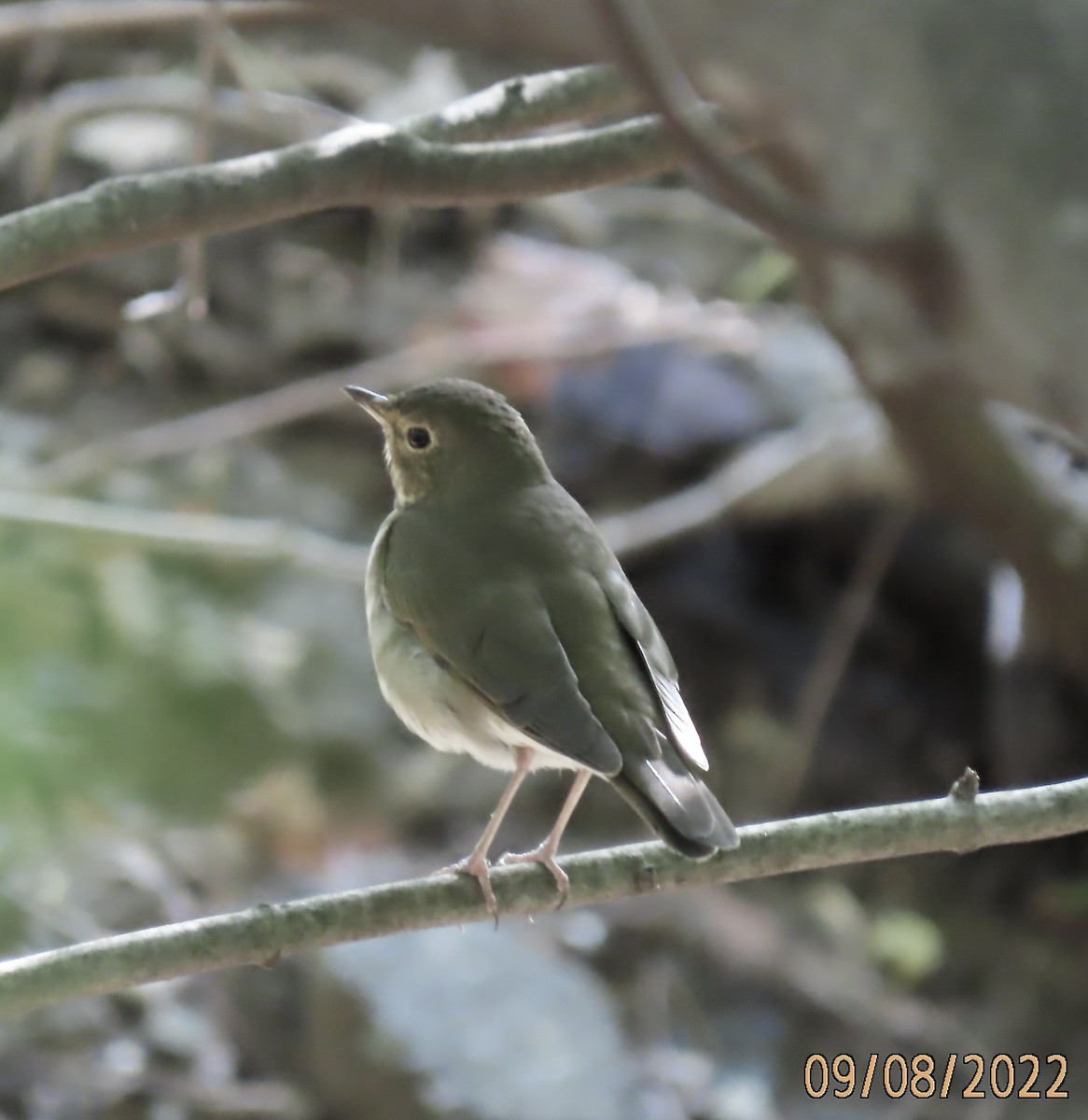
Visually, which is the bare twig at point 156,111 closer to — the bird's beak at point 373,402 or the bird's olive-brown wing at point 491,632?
the bird's beak at point 373,402

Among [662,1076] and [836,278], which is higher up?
[836,278]

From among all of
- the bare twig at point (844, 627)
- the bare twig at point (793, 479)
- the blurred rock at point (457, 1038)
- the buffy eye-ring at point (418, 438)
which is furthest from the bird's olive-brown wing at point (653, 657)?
the bare twig at point (844, 627)

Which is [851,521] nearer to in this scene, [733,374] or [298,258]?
[733,374]

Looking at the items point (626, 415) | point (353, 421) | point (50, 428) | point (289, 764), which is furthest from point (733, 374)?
point (50, 428)

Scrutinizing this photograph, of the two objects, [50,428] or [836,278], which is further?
[50,428]

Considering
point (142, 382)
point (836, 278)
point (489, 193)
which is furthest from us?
point (142, 382)

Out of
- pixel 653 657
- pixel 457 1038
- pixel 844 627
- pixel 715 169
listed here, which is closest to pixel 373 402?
pixel 653 657
